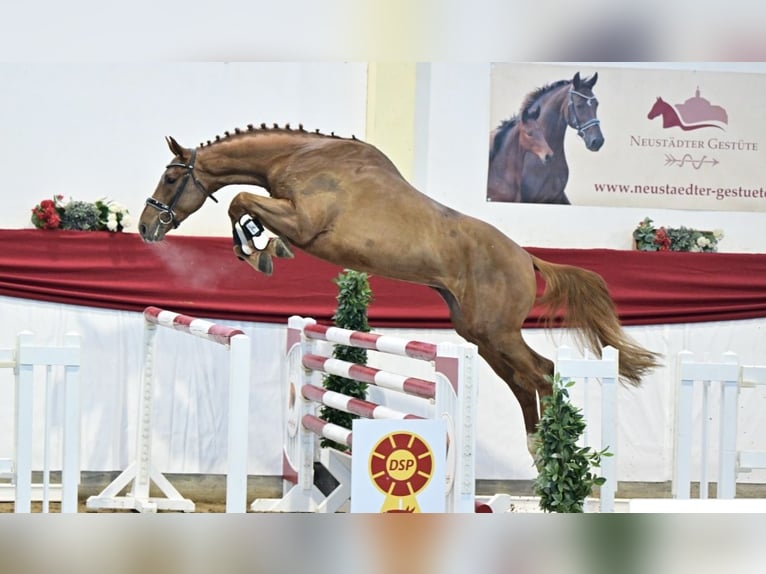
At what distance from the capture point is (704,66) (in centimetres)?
369

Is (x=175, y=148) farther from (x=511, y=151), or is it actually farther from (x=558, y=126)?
(x=558, y=126)

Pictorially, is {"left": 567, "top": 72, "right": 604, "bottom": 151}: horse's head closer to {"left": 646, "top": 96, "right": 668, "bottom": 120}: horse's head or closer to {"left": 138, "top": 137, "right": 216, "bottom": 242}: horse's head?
{"left": 646, "top": 96, "right": 668, "bottom": 120}: horse's head

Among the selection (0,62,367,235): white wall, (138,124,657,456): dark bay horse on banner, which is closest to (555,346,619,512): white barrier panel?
(138,124,657,456): dark bay horse on banner

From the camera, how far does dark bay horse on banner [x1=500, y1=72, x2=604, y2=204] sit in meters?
3.61

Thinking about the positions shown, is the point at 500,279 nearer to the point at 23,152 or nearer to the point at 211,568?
the point at 23,152

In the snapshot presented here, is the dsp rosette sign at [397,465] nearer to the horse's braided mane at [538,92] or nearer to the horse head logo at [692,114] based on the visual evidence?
the horse's braided mane at [538,92]

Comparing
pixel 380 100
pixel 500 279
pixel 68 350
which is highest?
pixel 380 100

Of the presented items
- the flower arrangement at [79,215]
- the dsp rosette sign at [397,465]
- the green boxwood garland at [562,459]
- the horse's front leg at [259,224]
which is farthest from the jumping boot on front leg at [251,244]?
the dsp rosette sign at [397,465]

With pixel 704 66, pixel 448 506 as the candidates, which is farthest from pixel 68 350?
pixel 704 66

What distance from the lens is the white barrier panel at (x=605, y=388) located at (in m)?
2.31

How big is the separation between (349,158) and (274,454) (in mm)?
1077

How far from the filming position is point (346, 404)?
286cm

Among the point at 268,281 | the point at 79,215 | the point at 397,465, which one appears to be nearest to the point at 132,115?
the point at 79,215

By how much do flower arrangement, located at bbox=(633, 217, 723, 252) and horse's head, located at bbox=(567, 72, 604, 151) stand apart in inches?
14.3
